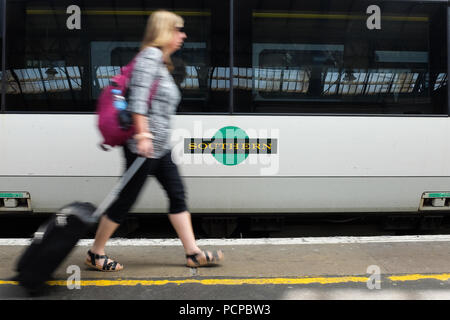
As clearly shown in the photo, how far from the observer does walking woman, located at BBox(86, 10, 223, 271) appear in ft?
8.33

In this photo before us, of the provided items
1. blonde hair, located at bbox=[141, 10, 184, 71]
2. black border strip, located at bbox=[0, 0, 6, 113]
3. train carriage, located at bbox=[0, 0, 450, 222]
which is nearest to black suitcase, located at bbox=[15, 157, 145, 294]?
blonde hair, located at bbox=[141, 10, 184, 71]

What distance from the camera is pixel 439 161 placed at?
421cm

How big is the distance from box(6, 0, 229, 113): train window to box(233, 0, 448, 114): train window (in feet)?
0.83

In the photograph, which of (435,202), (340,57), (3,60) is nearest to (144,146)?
(3,60)

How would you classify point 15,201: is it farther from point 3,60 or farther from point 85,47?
point 85,47

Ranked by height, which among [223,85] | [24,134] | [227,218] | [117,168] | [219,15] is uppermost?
[219,15]

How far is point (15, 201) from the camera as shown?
13.4 ft

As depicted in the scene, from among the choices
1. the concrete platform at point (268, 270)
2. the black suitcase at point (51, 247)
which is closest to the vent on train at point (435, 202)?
the concrete platform at point (268, 270)

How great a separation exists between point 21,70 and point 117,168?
4.21ft

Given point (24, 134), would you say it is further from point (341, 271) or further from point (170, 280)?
point (341, 271)

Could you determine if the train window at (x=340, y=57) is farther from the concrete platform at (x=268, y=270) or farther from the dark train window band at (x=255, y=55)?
the concrete platform at (x=268, y=270)

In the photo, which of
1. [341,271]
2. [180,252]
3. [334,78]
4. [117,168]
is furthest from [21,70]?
[341,271]

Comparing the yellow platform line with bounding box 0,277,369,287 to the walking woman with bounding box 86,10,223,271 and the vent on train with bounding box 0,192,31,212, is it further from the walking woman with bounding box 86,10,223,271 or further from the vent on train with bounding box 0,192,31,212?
the vent on train with bounding box 0,192,31,212

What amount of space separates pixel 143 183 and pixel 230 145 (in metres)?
1.45
